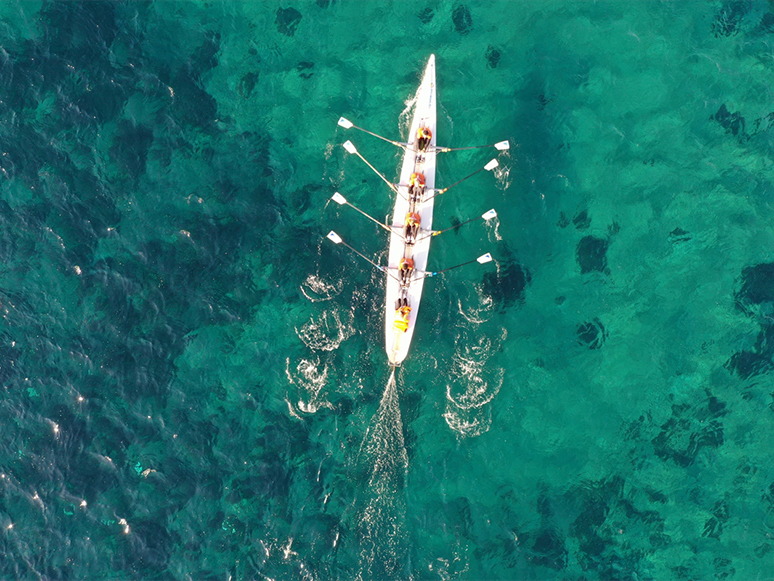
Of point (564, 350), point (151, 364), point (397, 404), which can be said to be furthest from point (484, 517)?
point (151, 364)

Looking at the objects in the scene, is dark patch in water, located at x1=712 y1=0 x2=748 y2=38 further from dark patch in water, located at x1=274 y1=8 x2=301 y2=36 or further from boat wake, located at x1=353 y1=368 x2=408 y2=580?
boat wake, located at x1=353 y1=368 x2=408 y2=580

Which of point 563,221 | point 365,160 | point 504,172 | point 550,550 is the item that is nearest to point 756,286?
point 563,221

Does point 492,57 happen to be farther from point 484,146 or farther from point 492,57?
point 484,146

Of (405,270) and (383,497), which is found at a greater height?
(405,270)

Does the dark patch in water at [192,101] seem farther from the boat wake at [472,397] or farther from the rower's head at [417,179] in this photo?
the boat wake at [472,397]

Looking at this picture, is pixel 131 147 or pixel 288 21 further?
pixel 288 21

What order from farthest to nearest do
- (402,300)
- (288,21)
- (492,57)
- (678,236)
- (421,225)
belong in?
(288,21) < (492,57) < (421,225) < (678,236) < (402,300)

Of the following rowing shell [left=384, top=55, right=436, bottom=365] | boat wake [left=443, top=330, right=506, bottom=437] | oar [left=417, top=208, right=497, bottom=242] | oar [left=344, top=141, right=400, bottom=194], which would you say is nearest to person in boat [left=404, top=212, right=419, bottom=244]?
rowing shell [left=384, top=55, right=436, bottom=365]
